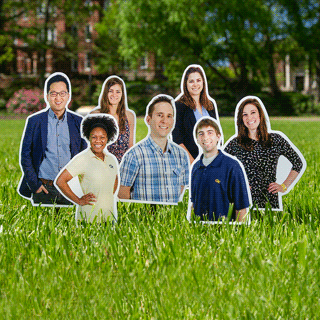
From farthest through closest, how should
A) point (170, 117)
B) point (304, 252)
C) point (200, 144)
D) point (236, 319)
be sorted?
point (170, 117) < point (200, 144) < point (304, 252) < point (236, 319)

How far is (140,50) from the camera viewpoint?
34.1 meters

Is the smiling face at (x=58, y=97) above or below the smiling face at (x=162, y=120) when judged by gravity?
above

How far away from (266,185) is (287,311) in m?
0.99

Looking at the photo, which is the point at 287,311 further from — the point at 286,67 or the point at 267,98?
the point at 286,67

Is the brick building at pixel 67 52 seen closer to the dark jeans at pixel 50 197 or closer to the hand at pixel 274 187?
the dark jeans at pixel 50 197

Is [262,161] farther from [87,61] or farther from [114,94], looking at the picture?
[87,61]

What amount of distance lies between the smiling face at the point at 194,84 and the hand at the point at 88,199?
2.96 feet

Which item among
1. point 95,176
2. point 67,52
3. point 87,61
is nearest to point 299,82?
point 87,61

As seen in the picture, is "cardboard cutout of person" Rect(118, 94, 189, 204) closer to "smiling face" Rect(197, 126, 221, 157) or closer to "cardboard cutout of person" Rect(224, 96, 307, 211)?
"smiling face" Rect(197, 126, 221, 157)

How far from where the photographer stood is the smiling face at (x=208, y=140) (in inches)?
88.7

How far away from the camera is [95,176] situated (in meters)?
2.28

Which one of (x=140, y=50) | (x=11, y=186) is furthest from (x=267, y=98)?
(x=11, y=186)

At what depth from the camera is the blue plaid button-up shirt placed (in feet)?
7.86

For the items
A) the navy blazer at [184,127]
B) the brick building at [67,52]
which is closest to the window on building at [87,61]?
the brick building at [67,52]
